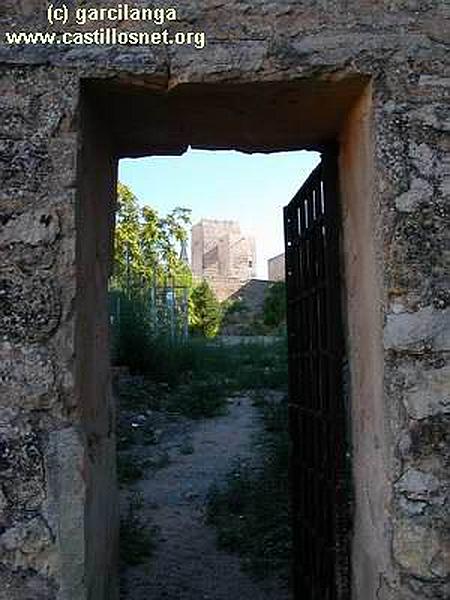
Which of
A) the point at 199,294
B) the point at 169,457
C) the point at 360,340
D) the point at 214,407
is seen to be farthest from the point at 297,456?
the point at 199,294

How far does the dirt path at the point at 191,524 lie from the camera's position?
11.3ft

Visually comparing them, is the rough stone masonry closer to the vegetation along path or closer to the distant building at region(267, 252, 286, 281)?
the vegetation along path

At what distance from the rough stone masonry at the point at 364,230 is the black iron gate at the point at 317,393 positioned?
28cm

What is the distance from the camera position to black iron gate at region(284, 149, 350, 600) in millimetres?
2395

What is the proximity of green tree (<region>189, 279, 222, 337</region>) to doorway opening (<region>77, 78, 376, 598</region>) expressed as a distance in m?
14.5

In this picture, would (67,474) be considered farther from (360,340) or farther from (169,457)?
(169,457)

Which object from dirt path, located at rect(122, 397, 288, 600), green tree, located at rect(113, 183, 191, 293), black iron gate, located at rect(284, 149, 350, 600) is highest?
green tree, located at rect(113, 183, 191, 293)

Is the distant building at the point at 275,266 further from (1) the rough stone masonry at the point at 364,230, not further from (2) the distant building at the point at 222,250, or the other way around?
(1) the rough stone masonry at the point at 364,230

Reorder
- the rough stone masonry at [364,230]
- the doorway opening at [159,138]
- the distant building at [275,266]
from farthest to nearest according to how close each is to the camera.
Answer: the distant building at [275,266]
the doorway opening at [159,138]
the rough stone masonry at [364,230]

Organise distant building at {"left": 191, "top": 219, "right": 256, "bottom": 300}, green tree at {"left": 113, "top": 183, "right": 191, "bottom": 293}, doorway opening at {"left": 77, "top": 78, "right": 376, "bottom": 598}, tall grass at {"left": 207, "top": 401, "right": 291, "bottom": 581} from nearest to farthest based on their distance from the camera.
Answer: doorway opening at {"left": 77, "top": 78, "right": 376, "bottom": 598} < tall grass at {"left": 207, "top": 401, "right": 291, "bottom": 581} < green tree at {"left": 113, "top": 183, "right": 191, "bottom": 293} < distant building at {"left": 191, "top": 219, "right": 256, "bottom": 300}

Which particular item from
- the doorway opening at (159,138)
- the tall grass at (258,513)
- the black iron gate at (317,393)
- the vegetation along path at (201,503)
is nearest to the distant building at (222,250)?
the vegetation along path at (201,503)

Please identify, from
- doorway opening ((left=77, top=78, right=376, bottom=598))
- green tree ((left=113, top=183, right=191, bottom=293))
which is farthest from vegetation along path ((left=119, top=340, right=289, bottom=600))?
green tree ((left=113, top=183, right=191, bottom=293))

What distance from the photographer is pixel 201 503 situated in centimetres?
509

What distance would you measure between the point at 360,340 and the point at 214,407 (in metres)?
6.69
